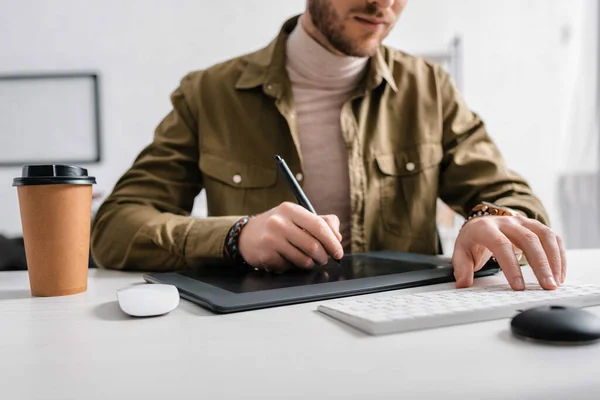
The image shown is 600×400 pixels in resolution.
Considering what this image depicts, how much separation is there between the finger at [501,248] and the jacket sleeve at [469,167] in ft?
1.27

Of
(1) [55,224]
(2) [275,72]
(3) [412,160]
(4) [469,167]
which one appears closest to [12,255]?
(2) [275,72]

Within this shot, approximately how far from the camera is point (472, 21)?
10.9ft

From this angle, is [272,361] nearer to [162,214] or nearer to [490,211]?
[490,211]

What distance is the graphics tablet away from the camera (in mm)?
574

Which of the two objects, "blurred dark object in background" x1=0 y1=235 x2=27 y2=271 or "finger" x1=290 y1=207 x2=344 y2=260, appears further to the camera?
"blurred dark object in background" x1=0 y1=235 x2=27 y2=271

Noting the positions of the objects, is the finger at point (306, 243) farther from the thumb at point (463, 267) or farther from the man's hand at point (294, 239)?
the thumb at point (463, 267)

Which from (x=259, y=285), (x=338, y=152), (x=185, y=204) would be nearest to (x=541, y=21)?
(x=338, y=152)

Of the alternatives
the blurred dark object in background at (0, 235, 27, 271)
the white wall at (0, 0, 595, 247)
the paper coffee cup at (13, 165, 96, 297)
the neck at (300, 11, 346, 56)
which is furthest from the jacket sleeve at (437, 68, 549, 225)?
the white wall at (0, 0, 595, 247)

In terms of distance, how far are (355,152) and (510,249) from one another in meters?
0.62

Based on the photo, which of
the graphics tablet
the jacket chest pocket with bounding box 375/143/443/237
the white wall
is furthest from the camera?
the white wall

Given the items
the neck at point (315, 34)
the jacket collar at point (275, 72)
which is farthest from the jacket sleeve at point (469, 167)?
the neck at point (315, 34)

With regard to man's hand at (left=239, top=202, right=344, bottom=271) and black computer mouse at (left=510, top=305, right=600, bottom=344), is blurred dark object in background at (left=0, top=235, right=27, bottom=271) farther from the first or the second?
black computer mouse at (left=510, top=305, right=600, bottom=344)

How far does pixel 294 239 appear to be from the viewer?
721 mm

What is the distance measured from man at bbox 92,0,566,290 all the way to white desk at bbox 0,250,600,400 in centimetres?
64
